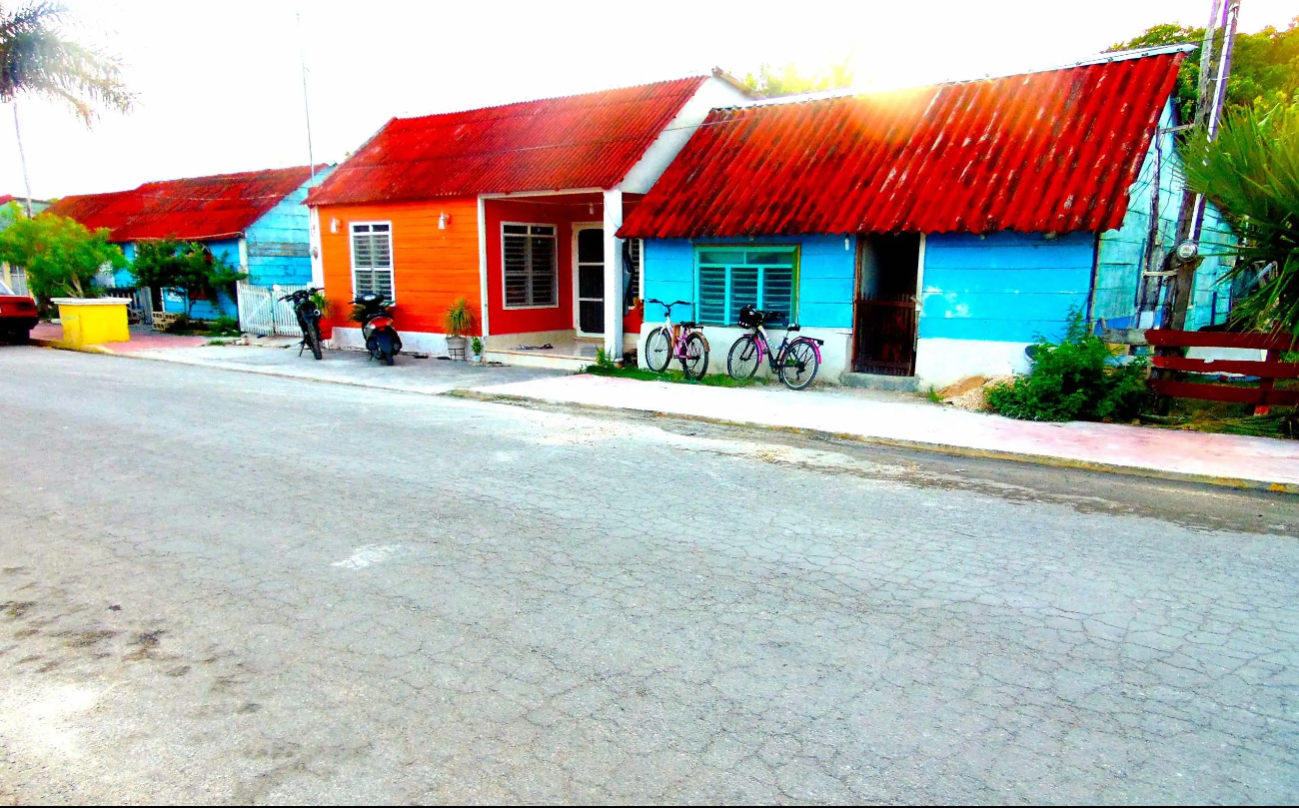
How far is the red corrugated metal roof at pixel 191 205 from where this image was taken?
26.2 m

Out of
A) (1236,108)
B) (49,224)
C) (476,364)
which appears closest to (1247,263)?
(1236,108)

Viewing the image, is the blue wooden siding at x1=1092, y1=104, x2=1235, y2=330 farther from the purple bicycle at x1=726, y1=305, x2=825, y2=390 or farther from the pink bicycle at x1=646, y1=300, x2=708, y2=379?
the pink bicycle at x1=646, y1=300, x2=708, y2=379

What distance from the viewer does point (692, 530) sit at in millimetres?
6246

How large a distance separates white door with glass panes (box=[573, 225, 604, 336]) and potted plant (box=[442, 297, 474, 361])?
111 inches

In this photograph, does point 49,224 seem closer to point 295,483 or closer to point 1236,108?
point 295,483

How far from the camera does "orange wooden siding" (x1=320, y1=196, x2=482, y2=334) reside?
17.4 metres

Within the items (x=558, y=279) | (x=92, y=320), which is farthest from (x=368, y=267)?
(x=92, y=320)

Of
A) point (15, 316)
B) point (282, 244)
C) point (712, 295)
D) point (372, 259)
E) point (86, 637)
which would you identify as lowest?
point (86, 637)

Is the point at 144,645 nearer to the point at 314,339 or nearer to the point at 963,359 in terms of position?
the point at 963,359

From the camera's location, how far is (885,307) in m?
13.5

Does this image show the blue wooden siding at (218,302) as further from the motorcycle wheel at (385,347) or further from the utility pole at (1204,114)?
the utility pole at (1204,114)

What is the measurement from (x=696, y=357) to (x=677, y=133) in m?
4.78

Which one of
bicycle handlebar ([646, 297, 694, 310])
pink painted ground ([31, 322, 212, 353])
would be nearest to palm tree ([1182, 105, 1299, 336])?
bicycle handlebar ([646, 297, 694, 310])

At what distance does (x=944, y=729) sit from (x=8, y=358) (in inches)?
843
